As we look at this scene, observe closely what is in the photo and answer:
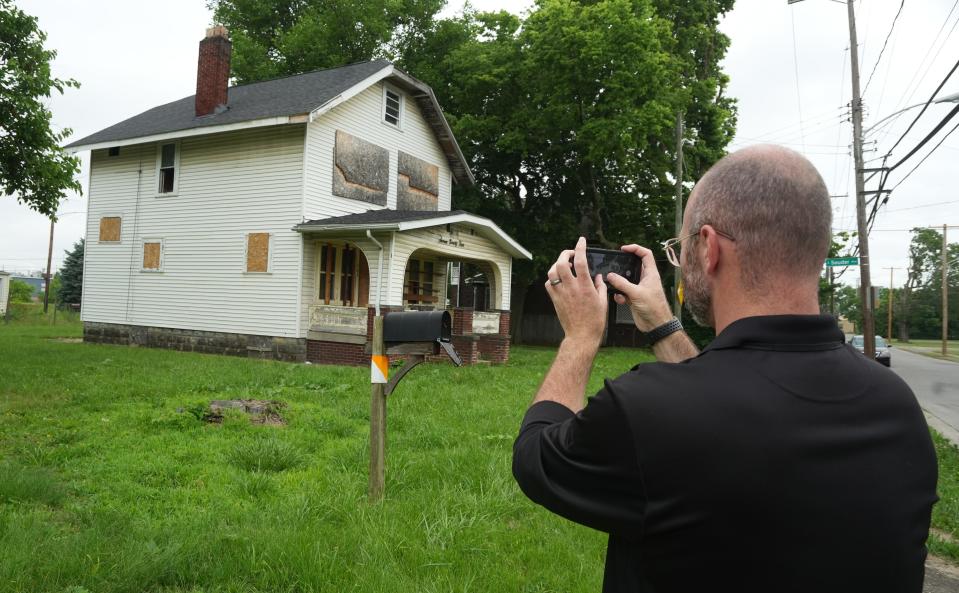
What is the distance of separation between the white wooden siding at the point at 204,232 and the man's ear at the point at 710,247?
615 inches

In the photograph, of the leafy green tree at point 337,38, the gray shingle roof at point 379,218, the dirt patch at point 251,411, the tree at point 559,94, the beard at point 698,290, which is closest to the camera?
Result: the beard at point 698,290

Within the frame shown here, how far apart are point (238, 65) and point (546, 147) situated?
14.5 m

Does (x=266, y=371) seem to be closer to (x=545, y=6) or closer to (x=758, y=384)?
(x=758, y=384)

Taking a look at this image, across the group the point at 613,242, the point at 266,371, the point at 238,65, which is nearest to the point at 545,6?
the point at 613,242

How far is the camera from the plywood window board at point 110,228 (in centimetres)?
1956

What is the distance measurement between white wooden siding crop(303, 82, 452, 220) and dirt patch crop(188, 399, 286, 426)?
29.3ft

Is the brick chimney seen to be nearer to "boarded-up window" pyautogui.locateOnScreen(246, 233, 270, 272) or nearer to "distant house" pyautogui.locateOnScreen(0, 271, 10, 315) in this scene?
"boarded-up window" pyautogui.locateOnScreen(246, 233, 270, 272)

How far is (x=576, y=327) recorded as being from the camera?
5.44ft

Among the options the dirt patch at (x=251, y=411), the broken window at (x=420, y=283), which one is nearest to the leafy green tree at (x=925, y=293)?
the broken window at (x=420, y=283)

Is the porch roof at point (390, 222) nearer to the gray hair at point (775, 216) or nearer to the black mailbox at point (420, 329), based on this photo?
the black mailbox at point (420, 329)

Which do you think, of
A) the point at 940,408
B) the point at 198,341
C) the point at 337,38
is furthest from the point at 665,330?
the point at 337,38

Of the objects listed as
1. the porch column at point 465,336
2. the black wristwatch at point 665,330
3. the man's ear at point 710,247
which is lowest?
the porch column at point 465,336

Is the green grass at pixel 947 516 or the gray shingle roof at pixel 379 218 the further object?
the gray shingle roof at pixel 379 218

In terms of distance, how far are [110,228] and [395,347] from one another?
18.9m
